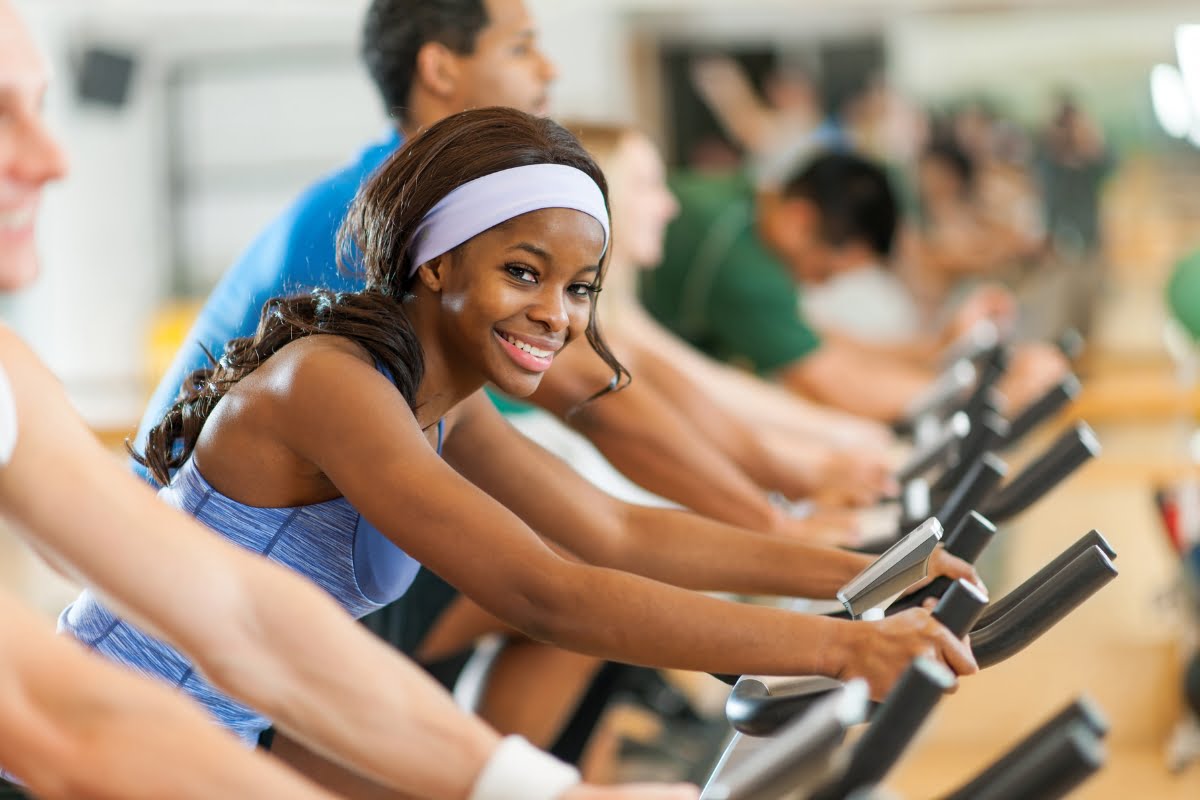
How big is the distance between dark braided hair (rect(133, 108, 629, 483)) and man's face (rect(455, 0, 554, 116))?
2.29 feet

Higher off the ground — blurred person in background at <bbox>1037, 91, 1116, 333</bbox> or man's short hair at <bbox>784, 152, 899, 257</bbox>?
blurred person in background at <bbox>1037, 91, 1116, 333</bbox>

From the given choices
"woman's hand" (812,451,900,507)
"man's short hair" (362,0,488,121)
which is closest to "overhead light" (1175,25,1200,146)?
"woman's hand" (812,451,900,507)

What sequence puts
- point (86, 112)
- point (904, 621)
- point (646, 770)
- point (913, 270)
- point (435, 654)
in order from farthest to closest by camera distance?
point (86, 112), point (913, 270), point (646, 770), point (435, 654), point (904, 621)

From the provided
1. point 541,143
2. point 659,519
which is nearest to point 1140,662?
point 659,519

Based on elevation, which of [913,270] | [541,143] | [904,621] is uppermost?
[913,270]

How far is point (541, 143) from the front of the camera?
166 centimetres

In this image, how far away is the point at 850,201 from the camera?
166 inches

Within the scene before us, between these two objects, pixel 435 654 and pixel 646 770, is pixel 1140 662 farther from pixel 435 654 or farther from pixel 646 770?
pixel 435 654

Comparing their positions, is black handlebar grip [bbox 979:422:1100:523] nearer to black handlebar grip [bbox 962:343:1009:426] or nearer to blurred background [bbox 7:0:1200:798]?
black handlebar grip [bbox 962:343:1009:426]

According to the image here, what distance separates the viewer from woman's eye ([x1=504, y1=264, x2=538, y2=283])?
1.62m

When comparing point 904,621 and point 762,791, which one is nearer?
point 762,791

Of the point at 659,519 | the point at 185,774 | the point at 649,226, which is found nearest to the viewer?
the point at 185,774

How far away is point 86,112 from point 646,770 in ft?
21.4

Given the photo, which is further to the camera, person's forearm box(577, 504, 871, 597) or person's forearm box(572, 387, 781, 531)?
person's forearm box(572, 387, 781, 531)
